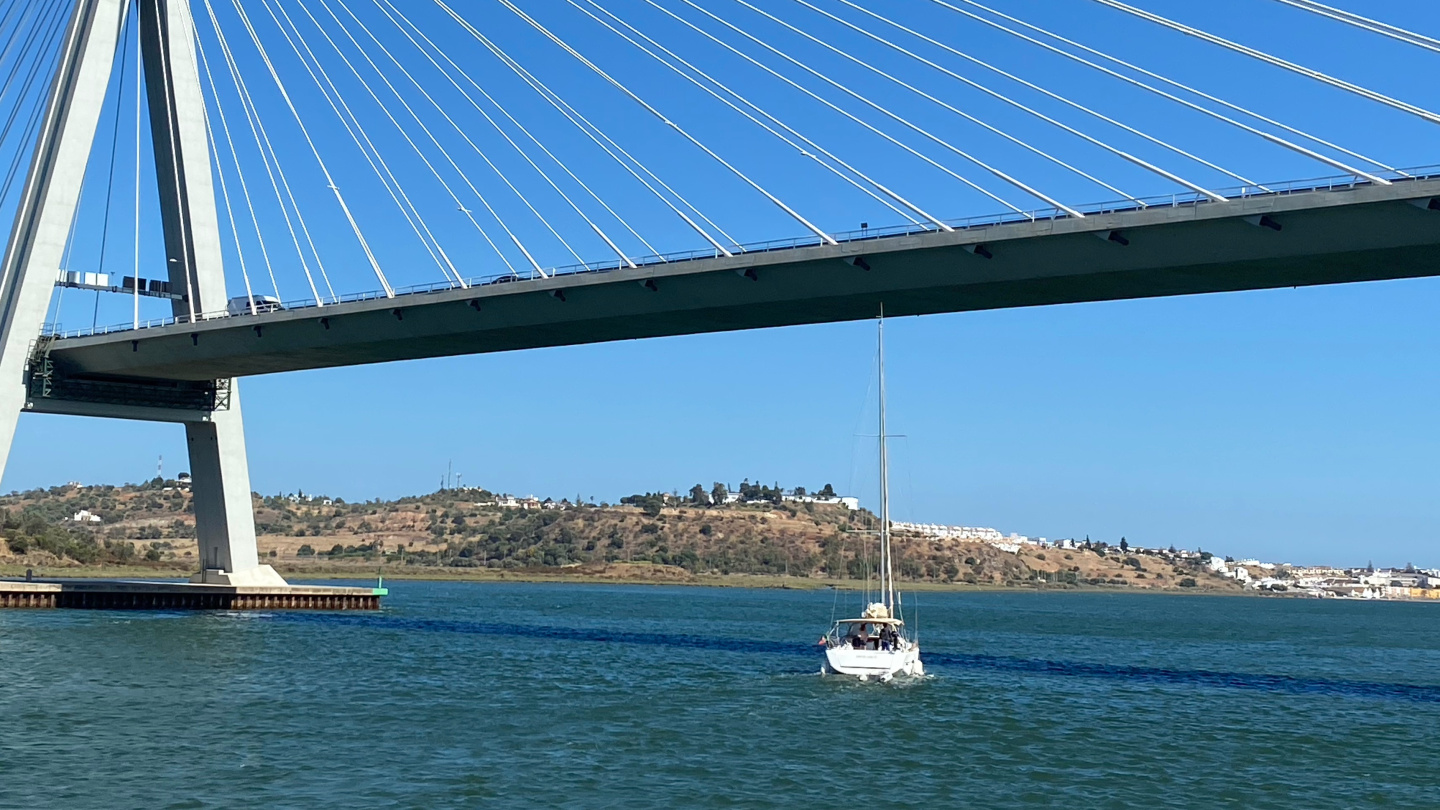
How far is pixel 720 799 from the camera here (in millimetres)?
22875

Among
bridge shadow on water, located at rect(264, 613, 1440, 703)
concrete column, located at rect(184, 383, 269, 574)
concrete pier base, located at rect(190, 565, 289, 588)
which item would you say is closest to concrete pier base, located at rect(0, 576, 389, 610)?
concrete pier base, located at rect(190, 565, 289, 588)

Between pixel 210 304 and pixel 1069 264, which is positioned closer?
pixel 1069 264

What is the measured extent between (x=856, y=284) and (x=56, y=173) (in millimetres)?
32063

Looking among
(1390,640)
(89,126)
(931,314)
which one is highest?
(89,126)

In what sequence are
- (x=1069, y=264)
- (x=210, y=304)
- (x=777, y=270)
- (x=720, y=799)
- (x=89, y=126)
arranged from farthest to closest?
(x=210, y=304) < (x=89, y=126) < (x=777, y=270) < (x=1069, y=264) < (x=720, y=799)

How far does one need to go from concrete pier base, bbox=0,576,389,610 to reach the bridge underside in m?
9.34

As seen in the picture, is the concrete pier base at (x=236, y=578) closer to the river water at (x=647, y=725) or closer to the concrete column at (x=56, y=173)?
the river water at (x=647, y=725)

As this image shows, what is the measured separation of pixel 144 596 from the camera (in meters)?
63.6

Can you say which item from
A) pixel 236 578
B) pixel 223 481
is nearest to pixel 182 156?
pixel 223 481

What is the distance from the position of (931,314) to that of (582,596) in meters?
84.3

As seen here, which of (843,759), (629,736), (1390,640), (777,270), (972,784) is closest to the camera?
(972,784)

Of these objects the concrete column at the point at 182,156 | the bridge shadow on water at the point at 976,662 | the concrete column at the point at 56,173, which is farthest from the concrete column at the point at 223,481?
the concrete column at the point at 56,173

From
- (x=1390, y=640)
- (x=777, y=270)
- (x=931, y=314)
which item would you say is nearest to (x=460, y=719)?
(x=777, y=270)

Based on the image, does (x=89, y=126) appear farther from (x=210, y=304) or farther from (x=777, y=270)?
(x=777, y=270)
